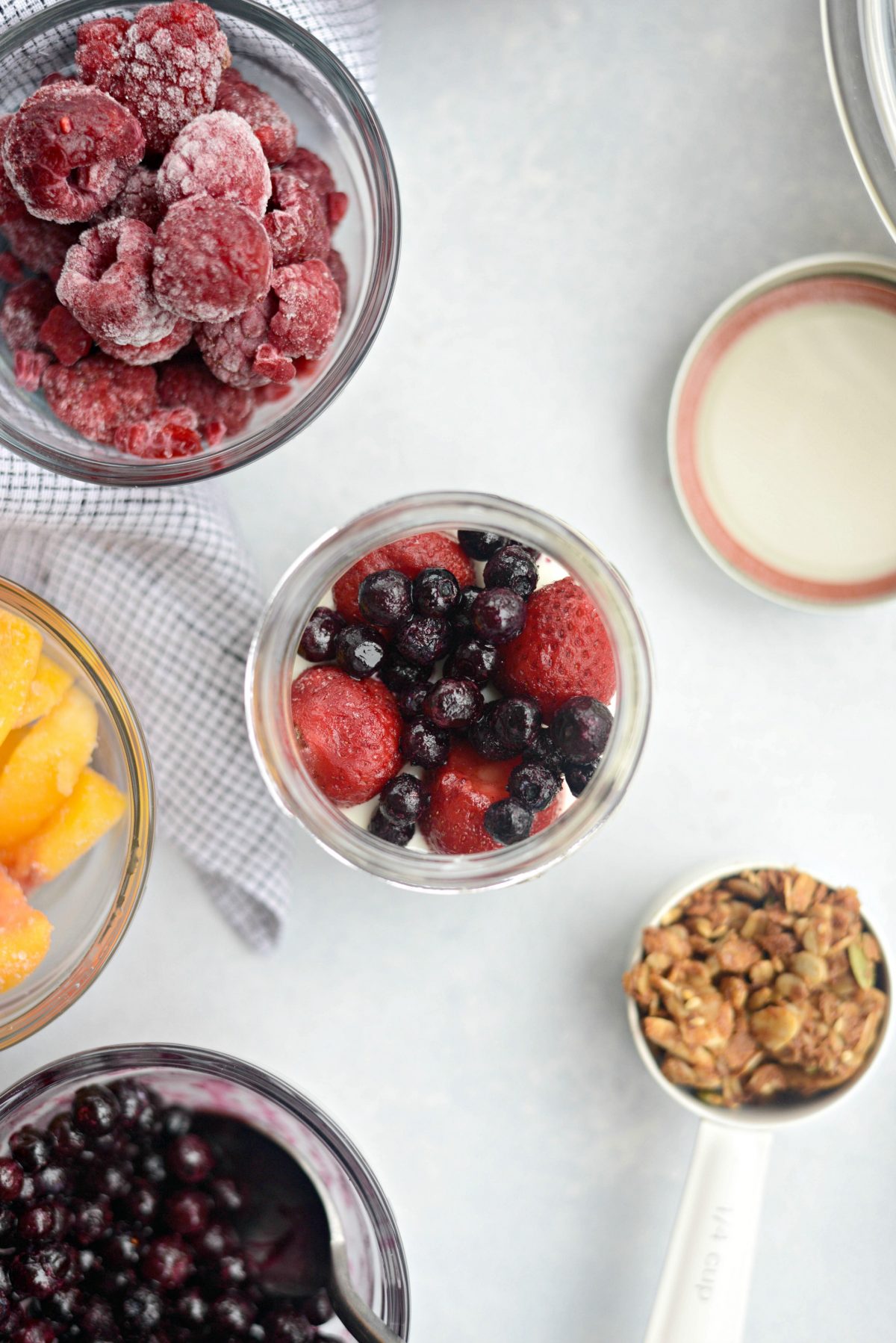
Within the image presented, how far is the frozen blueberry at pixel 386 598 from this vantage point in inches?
31.4

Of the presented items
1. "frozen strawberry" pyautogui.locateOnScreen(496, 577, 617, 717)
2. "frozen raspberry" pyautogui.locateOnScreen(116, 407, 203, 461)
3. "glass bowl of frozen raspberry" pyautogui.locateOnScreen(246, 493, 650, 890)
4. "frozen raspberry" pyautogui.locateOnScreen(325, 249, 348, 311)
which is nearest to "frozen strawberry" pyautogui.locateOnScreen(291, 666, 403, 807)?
"glass bowl of frozen raspberry" pyautogui.locateOnScreen(246, 493, 650, 890)

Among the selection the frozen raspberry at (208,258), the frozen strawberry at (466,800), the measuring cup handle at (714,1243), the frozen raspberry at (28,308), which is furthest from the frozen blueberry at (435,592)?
the measuring cup handle at (714,1243)

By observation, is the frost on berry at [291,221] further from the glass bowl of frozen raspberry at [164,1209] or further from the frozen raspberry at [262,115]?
the glass bowl of frozen raspberry at [164,1209]

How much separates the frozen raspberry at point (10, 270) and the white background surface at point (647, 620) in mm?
288

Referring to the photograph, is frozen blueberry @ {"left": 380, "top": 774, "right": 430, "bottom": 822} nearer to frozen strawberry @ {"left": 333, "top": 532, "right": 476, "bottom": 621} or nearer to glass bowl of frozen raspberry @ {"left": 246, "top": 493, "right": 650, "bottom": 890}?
glass bowl of frozen raspberry @ {"left": 246, "top": 493, "right": 650, "bottom": 890}

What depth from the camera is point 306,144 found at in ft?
2.90

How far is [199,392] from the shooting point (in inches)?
31.6

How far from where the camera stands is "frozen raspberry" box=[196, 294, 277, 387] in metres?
Answer: 0.75

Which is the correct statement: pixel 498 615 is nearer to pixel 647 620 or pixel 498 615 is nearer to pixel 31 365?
pixel 647 620

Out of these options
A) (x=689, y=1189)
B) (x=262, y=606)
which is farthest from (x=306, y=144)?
(x=689, y=1189)

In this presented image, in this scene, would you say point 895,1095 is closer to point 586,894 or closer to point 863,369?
point 586,894

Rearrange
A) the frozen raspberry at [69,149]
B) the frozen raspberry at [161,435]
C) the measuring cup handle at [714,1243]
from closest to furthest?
the frozen raspberry at [69,149]
the frozen raspberry at [161,435]
the measuring cup handle at [714,1243]

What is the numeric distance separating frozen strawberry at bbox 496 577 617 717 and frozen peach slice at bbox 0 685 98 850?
352 mm

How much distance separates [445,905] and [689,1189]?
340mm
